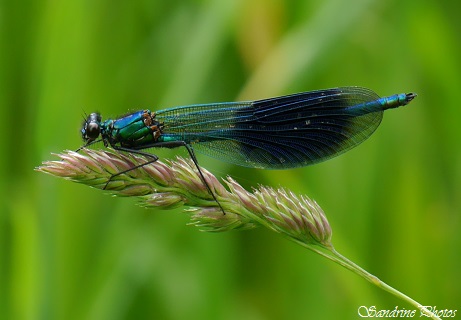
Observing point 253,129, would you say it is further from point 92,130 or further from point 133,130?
point 92,130

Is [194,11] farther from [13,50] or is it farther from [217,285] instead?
[217,285]

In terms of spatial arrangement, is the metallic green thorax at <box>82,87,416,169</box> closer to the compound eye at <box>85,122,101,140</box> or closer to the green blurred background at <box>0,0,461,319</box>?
the compound eye at <box>85,122,101,140</box>

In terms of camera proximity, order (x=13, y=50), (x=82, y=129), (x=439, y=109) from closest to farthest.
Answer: (x=82, y=129)
(x=13, y=50)
(x=439, y=109)

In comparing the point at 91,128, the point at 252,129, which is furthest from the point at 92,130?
the point at 252,129

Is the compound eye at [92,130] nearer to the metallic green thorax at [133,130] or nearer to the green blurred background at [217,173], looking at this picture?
the metallic green thorax at [133,130]

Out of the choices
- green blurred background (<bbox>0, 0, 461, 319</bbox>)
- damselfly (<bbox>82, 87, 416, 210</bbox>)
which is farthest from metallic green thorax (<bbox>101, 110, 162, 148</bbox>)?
green blurred background (<bbox>0, 0, 461, 319</bbox>)

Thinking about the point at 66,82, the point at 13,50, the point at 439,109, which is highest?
the point at 13,50

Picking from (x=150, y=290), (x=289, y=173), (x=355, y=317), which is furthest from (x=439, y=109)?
(x=150, y=290)
